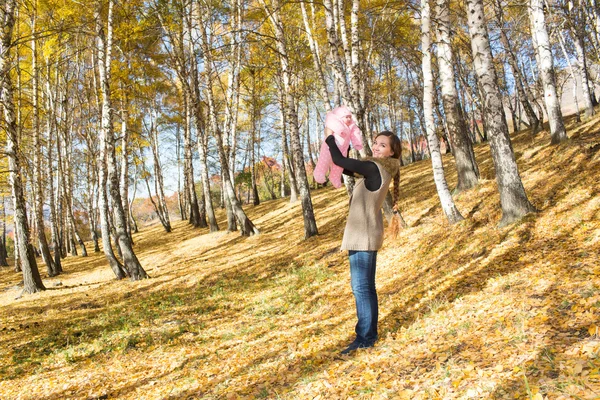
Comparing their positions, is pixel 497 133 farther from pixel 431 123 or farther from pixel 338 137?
pixel 338 137

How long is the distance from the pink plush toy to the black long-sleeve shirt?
9cm

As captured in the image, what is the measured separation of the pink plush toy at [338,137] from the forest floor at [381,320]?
1.83m

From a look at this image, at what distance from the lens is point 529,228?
577 cm

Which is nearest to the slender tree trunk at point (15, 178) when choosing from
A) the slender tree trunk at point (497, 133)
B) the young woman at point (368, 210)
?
the young woman at point (368, 210)

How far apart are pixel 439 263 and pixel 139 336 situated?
5.14 m

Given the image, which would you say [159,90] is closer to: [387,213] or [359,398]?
[387,213]

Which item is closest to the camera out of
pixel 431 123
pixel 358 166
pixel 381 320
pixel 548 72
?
pixel 358 166

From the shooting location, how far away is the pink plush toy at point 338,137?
325 cm

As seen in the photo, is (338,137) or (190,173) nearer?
(338,137)

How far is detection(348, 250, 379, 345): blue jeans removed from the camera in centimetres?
333

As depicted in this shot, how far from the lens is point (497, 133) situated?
6.33 metres

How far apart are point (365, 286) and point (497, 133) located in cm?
452

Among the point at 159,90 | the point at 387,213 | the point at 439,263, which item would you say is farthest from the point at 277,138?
the point at 439,263

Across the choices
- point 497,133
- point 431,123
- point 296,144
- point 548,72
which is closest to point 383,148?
point 497,133
